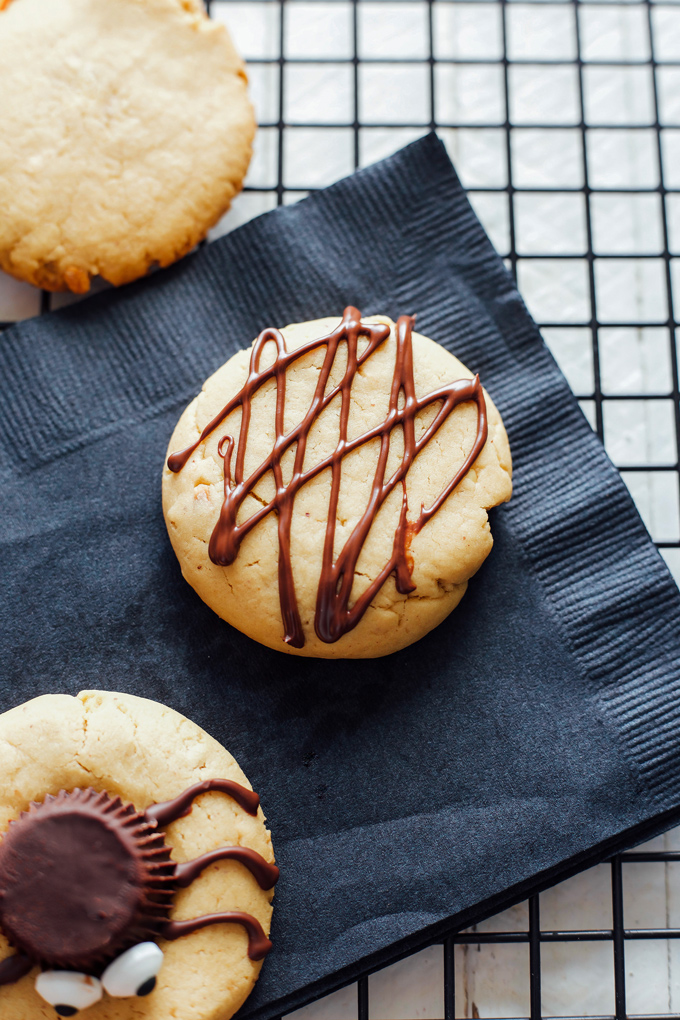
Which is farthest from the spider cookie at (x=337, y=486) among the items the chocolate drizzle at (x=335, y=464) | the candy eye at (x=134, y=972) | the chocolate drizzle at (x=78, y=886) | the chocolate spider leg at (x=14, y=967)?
the chocolate spider leg at (x=14, y=967)

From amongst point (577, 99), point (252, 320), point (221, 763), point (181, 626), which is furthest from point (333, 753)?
point (577, 99)

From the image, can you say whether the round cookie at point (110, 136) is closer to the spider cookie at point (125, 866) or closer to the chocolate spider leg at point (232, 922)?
the spider cookie at point (125, 866)

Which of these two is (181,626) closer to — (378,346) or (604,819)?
(378,346)

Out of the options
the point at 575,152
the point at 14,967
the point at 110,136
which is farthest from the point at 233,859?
the point at 575,152

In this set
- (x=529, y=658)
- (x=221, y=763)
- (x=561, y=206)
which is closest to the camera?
(x=221, y=763)

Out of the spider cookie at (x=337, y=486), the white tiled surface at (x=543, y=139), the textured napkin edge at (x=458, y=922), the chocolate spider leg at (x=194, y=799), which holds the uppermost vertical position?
the white tiled surface at (x=543, y=139)

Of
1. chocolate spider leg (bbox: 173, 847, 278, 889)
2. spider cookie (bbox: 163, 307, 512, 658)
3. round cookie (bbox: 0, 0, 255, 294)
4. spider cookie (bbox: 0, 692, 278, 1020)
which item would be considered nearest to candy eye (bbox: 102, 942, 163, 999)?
spider cookie (bbox: 0, 692, 278, 1020)

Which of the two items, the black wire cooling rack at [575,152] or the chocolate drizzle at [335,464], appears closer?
the chocolate drizzle at [335,464]

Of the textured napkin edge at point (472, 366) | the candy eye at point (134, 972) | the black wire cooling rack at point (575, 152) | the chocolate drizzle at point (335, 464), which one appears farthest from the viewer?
the black wire cooling rack at point (575, 152)
